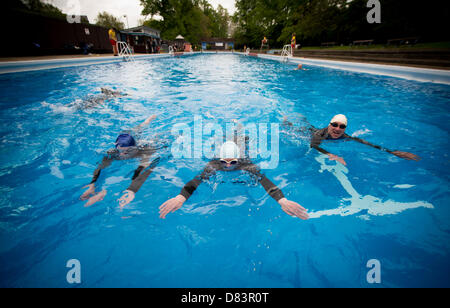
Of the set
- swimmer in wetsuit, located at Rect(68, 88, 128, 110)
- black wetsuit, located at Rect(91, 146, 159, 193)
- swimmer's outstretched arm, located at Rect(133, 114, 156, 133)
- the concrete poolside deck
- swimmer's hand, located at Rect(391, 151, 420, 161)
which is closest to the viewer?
black wetsuit, located at Rect(91, 146, 159, 193)

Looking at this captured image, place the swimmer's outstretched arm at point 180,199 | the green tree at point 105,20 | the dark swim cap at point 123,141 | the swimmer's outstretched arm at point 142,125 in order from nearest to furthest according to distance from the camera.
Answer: the swimmer's outstretched arm at point 180,199 → the dark swim cap at point 123,141 → the swimmer's outstretched arm at point 142,125 → the green tree at point 105,20

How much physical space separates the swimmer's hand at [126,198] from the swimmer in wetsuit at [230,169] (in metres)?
0.58

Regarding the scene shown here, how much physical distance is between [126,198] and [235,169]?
1.88 meters

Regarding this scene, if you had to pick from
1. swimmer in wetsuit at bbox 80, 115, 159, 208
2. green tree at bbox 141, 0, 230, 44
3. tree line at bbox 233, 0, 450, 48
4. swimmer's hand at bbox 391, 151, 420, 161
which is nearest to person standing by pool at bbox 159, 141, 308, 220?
swimmer in wetsuit at bbox 80, 115, 159, 208

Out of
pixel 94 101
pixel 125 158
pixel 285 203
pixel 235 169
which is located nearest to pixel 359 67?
pixel 235 169

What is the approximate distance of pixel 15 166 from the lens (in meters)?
3.49

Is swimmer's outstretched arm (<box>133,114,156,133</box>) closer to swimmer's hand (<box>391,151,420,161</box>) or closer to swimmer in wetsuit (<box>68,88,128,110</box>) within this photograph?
swimmer in wetsuit (<box>68,88,128,110</box>)

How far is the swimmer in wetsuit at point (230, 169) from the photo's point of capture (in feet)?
8.30

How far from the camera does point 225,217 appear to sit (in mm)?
2652

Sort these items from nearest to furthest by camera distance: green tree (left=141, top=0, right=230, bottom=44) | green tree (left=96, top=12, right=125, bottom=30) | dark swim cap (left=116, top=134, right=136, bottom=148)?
dark swim cap (left=116, top=134, right=136, bottom=148) → green tree (left=141, top=0, right=230, bottom=44) → green tree (left=96, top=12, right=125, bottom=30)

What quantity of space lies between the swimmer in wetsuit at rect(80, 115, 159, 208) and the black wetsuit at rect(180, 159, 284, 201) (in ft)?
2.84

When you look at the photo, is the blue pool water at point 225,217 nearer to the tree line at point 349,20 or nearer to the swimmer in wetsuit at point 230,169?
the swimmer in wetsuit at point 230,169

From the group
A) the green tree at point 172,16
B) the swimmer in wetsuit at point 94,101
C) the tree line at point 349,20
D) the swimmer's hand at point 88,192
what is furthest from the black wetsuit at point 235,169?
the green tree at point 172,16

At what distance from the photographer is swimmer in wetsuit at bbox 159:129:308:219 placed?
2531mm
